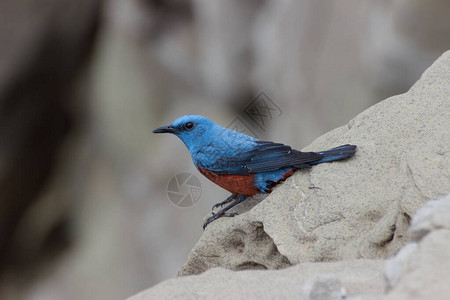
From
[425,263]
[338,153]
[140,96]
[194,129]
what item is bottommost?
[425,263]

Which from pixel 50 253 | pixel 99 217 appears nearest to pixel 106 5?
pixel 99 217

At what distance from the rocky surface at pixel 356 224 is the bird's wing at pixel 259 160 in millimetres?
91

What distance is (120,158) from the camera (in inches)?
233

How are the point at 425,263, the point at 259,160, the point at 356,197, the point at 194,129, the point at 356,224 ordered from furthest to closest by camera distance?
the point at 194,129 → the point at 259,160 → the point at 356,197 → the point at 356,224 → the point at 425,263

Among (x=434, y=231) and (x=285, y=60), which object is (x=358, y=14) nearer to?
(x=285, y=60)

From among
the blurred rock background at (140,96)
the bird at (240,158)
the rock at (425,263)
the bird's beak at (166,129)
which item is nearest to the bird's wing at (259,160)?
the bird at (240,158)

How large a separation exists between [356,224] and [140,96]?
377cm

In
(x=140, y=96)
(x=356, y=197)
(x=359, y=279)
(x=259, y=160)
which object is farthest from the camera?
(x=140, y=96)

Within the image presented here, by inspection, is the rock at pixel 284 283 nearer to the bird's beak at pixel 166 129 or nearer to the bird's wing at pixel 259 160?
the bird's wing at pixel 259 160

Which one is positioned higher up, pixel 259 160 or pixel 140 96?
pixel 140 96

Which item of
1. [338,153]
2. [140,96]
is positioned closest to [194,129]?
[338,153]

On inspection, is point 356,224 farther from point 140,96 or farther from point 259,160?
point 140,96

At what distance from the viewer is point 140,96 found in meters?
5.77

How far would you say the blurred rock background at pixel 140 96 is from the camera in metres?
5.45
